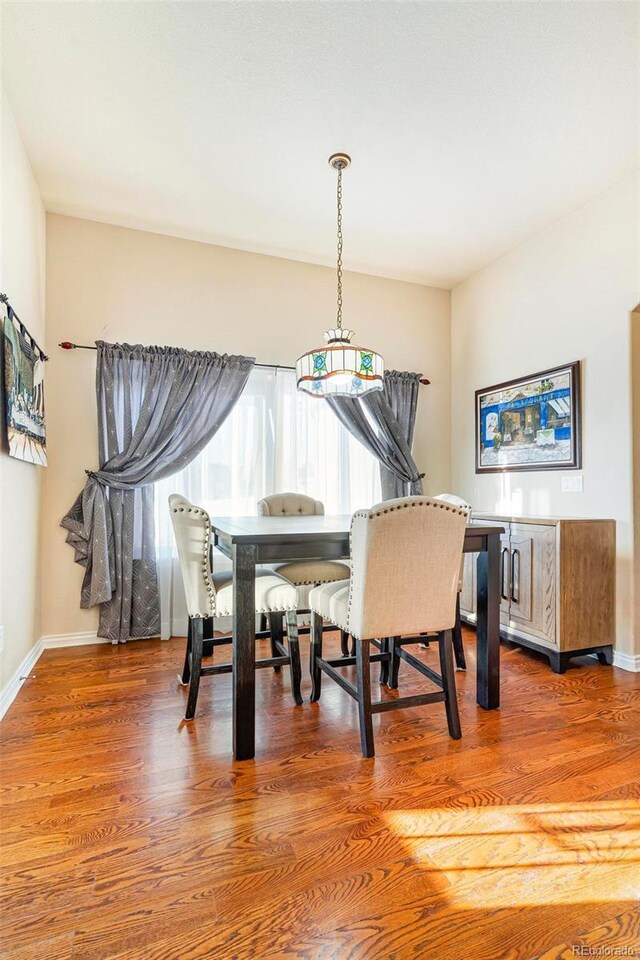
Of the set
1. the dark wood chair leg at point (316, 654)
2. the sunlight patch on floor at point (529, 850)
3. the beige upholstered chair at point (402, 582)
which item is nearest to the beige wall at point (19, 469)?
the dark wood chair leg at point (316, 654)

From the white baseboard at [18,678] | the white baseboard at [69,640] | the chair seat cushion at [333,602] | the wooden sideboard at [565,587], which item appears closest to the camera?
the chair seat cushion at [333,602]

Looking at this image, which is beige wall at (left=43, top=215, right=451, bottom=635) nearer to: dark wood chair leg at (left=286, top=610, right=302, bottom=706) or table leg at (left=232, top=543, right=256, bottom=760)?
dark wood chair leg at (left=286, top=610, right=302, bottom=706)

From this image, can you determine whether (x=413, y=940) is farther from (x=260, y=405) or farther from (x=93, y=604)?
(x=260, y=405)

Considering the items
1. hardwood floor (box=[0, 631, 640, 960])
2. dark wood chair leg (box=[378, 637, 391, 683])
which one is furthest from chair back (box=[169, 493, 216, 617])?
dark wood chair leg (box=[378, 637, 391, 683])

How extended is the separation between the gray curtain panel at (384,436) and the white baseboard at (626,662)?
1.87 metres

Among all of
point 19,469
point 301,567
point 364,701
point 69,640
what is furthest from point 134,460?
point 364,701

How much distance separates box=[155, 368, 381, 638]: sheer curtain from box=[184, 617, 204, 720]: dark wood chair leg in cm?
131

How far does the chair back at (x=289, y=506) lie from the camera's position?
10.8 ft

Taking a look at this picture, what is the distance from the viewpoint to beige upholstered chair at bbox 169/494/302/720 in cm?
211

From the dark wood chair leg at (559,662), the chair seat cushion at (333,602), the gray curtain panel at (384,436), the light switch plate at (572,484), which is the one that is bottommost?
the dark wood chair leg at (559,662)

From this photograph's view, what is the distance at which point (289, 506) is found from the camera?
338 cm

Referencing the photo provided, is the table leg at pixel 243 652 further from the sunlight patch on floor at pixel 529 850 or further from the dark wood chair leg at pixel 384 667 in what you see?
the dark wood chair leg at pixel 384 667

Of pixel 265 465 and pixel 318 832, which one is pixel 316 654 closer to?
pixel 318 832

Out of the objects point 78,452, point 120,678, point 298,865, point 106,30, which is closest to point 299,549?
point 298,865
